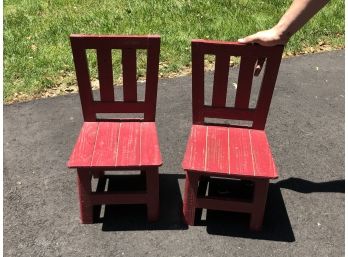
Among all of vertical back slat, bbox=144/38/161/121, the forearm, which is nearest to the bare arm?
the forearm

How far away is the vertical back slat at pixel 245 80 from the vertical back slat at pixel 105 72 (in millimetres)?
1011

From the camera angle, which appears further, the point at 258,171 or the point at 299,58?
the point at 299,58

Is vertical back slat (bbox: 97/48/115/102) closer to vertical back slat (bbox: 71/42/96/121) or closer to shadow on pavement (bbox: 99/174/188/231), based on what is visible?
vertical back slat (bbox: 71/42/96/121)

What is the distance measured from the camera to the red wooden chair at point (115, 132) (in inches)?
126

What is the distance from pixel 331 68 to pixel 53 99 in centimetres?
360

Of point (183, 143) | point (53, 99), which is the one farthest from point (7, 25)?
point (183, 143)

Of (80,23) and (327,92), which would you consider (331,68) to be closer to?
(327,92)

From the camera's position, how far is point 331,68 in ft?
19.6

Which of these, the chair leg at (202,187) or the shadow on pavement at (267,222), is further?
the chair leg at (202,187)

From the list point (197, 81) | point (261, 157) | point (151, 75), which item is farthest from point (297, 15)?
point (151, 75)

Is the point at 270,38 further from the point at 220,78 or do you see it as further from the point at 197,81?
the point at 197,81

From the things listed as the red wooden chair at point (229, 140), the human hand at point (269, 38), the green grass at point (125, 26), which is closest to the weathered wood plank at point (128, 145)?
the red wooden chair at point (229, 140)

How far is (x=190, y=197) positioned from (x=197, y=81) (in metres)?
0.89

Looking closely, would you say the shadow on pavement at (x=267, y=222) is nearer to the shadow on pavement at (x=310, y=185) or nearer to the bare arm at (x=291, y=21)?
the shadow on pavement at (x=310, y=185)
